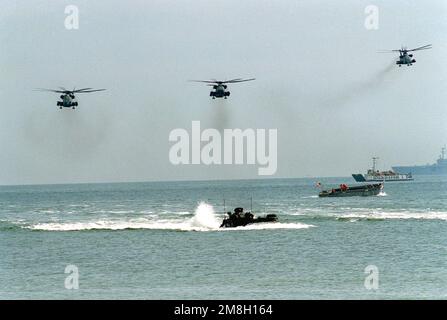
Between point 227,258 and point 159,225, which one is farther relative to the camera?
point 159,225

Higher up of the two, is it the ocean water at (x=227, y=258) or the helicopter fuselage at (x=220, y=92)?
the helicopter fuselage at (x=220, y=92)

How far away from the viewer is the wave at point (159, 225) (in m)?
91.5

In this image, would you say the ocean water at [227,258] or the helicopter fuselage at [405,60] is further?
the helicopter fuselage at [405,60]

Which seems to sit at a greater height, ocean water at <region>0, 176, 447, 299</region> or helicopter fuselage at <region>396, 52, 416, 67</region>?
helicopter fuselage at <region>396, 52, 416, 67</region>

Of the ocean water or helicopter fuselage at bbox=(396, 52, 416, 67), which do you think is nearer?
the ocean water

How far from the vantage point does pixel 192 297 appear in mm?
48344

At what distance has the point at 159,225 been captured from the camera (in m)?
99.3

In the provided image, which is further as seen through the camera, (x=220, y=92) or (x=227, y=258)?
(x=220, y=92)

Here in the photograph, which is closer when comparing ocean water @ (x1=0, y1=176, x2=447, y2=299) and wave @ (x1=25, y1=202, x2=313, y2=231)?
ocean water @ (x1=0, y1=176, x2=447, y2=299)

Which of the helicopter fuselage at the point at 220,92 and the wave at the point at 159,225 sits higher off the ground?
the helicopter fuselage at the point at 220,92

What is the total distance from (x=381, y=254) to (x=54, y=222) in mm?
53076

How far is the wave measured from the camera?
9150cm
